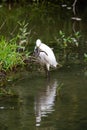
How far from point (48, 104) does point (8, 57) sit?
→ 1.68 meters

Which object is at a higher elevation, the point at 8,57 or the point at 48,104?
the point at 8,57

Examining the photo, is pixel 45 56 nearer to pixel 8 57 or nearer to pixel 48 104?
pixel 8 57

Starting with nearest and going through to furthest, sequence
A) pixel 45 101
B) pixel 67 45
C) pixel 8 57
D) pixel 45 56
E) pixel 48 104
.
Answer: pixel 48 104 < pixel 45 101 < pixel 8 57 < pixel 45 56 < pixel 67 45

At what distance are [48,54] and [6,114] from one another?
3031 millimetres

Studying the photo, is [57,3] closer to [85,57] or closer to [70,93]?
[85,57]

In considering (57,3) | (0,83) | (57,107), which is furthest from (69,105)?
(57,3)

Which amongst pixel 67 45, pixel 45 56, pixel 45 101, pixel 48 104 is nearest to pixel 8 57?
pixel 45 56

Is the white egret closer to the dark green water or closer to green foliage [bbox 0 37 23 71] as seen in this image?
the dark green water

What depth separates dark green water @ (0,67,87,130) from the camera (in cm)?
683

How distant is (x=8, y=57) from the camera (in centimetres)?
913

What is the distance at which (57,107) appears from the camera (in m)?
7.59

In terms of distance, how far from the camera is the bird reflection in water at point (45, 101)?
7.30 meters

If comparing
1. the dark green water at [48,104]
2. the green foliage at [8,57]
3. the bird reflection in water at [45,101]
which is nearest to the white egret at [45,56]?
the dark green water at [48,104]

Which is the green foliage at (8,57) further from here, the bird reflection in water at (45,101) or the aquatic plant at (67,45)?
the aquatic plant at (67,45)
